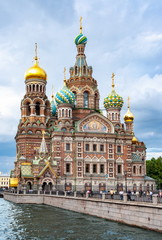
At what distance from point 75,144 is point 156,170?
78.0ft

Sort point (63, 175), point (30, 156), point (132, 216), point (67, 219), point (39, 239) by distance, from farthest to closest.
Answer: point (30, 156) < point (63, 175) < point (67, 219) < point (132, 216) < point (39, 239)

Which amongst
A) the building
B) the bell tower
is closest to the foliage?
the bell tower

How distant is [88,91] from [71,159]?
14286 mm

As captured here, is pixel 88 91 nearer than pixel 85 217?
No

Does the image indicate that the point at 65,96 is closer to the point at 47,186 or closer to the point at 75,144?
the point at 75,144

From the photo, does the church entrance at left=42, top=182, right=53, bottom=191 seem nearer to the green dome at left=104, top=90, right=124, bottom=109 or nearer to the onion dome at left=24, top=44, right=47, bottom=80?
the green dome at left=104, top=90, right=124, bottom=109

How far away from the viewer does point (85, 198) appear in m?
35.8

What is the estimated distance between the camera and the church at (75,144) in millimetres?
56406

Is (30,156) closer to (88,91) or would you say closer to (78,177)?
(78,177)

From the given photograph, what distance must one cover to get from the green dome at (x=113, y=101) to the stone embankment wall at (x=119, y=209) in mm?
24075

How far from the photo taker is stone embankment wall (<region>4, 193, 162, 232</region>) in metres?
23.7

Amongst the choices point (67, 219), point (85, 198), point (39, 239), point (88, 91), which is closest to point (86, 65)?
point (88, 91)

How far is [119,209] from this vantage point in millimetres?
28703

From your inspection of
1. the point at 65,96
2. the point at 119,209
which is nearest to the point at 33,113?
the point at 65,96
